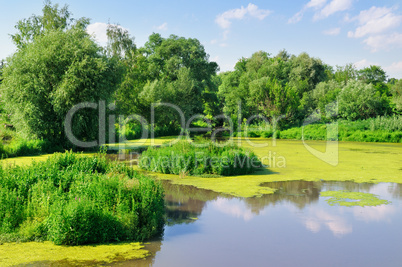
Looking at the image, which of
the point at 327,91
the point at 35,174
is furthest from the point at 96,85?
the point at 327,91

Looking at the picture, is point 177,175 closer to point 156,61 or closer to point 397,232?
point 397,232

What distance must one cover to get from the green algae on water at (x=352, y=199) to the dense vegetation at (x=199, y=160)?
4.37m

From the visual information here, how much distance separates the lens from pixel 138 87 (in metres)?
40.9

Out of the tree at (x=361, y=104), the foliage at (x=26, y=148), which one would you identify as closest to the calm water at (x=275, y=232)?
the foliage at (x=26, y=148)

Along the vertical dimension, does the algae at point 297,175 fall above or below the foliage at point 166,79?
below

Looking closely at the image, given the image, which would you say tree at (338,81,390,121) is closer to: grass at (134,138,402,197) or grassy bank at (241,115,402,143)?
grassy bank at (241,115,402,143)

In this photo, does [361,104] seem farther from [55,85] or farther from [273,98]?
[55,85]

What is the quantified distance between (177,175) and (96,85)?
9920 millimetres

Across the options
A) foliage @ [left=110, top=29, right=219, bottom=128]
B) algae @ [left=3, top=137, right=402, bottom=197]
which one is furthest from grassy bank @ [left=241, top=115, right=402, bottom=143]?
algae @ [left=3, top=137, right=402, bottom=197]

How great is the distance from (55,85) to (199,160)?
38.5 ft

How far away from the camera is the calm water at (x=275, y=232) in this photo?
6.95 m

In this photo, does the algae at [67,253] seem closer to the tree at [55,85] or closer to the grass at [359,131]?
the tree at [55,85]

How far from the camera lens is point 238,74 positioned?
61.9 m

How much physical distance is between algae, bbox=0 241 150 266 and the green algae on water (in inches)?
267
